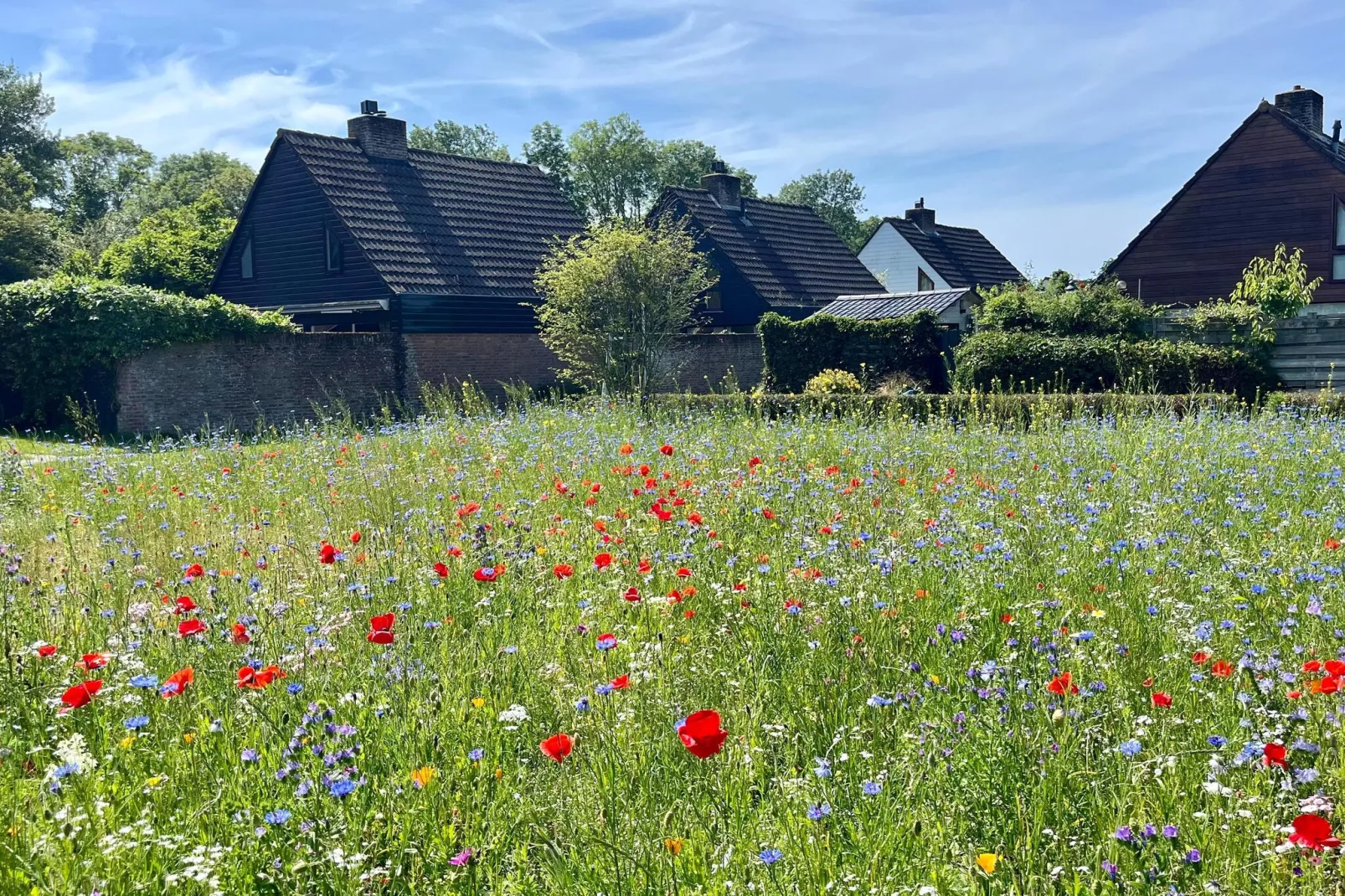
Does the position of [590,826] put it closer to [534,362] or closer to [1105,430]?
[1105,430]

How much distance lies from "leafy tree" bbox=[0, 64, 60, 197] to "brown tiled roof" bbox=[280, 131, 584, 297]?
40.3 m

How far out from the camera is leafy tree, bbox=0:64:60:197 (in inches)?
2256

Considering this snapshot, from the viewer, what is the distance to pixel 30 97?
57969 mm

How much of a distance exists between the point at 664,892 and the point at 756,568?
2.54 m

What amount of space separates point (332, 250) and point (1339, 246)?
2603cm

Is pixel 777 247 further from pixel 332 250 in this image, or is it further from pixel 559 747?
pixel 559 747

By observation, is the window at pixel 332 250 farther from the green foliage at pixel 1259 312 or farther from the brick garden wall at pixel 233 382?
the green foliage at pixel 1259 312

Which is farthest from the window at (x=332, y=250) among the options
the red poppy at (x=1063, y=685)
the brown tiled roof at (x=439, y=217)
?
the red poppy at (x=1063, y=685)

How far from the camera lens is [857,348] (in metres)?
21.1

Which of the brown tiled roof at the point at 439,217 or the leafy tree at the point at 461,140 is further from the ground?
the leafy tree at the point at 461,140

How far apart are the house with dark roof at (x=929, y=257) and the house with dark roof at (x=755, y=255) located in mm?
7051

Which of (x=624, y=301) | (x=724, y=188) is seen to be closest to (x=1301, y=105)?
(x=724, y=188)

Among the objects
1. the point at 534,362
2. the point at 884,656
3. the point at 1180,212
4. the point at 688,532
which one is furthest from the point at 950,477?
the point at 1180,212

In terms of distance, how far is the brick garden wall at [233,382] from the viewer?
18.4 meters
